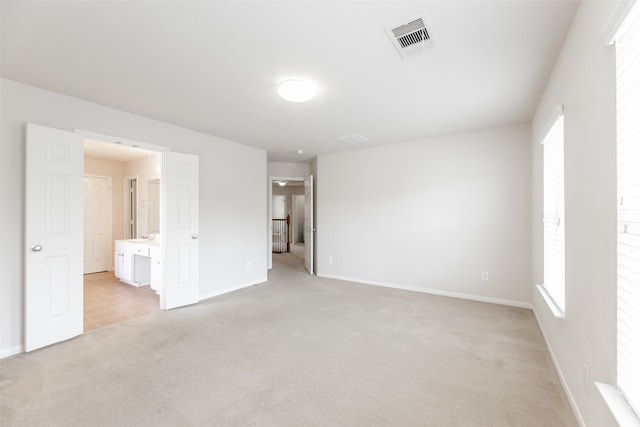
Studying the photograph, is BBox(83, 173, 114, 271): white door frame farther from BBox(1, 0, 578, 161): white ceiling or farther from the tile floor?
BBox(1, 0, 578, 161): white ceiling

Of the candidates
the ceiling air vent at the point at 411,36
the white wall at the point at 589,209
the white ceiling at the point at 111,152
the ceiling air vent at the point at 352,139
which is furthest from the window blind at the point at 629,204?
the white ceiling at the point at 111,152

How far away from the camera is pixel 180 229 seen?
388cm

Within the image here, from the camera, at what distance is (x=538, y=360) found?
244 centimetres

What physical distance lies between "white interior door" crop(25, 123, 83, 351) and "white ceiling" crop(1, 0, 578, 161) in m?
0.61

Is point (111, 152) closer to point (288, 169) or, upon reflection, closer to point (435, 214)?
point (288, 169)

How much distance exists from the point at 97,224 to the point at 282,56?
20.4ft

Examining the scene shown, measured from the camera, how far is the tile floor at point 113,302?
343cm

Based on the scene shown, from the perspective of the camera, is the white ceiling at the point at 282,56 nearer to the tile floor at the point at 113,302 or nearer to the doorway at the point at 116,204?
the tile floor at the point at 113,302

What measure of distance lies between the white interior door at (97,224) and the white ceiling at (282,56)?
382 centimetres

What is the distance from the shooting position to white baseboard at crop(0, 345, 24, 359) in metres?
2.46

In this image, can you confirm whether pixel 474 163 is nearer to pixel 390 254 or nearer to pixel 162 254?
pixel 390 254

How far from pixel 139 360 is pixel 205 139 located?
3104 mm

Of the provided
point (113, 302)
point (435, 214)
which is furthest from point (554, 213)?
point (113, 302)

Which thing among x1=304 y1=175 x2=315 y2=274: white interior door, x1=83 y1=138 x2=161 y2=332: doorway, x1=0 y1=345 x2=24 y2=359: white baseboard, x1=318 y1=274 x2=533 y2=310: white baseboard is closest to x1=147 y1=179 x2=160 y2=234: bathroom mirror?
x1=83 y1=138 x2=161 y2=332: doorway
